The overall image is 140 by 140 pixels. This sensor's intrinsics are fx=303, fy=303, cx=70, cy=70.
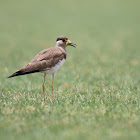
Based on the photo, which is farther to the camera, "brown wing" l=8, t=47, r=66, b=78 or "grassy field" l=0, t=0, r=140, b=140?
"brown wing" l=8, t=47, r=66, b=78

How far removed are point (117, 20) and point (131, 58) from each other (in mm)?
10254

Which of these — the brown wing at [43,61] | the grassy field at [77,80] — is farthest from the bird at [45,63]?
the grassy field at [77,80]

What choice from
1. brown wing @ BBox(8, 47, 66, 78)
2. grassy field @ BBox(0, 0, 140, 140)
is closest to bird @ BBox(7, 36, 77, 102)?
brown wing @ BBox(8, 47, 66, 78)

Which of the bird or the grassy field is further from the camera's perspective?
the bird

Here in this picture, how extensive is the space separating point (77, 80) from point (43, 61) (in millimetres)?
2403

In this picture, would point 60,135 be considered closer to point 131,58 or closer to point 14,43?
point 131,58

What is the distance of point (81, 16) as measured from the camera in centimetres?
2262

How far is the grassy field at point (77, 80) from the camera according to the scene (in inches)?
157

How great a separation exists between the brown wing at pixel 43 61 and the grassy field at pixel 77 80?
474 millimetres

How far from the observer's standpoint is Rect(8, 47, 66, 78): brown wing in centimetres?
524

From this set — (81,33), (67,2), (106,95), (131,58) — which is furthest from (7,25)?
(106,95)

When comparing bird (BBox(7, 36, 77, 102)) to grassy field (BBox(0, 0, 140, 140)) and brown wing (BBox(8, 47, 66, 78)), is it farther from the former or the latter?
grassy field (BBox(0, 0, 140, 140))

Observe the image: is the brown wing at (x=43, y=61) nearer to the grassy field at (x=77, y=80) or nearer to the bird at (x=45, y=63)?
the bird at (x=45, y=63)

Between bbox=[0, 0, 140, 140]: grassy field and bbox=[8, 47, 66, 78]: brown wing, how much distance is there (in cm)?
47
